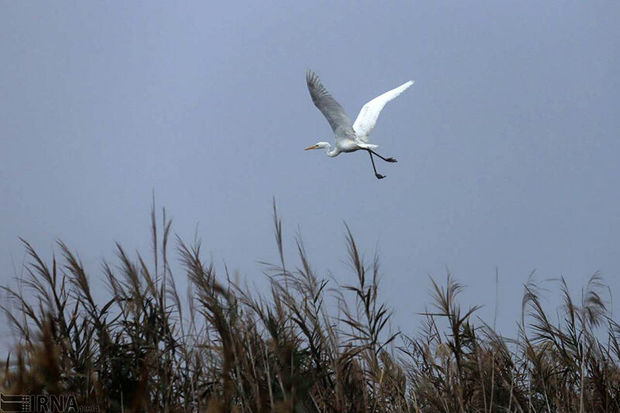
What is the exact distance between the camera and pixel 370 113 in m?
12.4

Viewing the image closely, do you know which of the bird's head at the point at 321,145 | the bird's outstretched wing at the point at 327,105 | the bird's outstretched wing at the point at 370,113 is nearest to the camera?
the bird's outstretched wing at the point at 327,105

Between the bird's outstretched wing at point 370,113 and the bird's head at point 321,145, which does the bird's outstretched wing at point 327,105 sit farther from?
the bird's head at point 321,145

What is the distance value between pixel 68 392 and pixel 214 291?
114cm

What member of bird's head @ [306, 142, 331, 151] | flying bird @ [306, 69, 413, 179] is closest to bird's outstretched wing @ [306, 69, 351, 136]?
flying bird @ [306, 69, 413, 179]

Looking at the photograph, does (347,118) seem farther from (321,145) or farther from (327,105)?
(321,145)

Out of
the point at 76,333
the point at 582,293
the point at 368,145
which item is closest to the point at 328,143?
the point at 368,145

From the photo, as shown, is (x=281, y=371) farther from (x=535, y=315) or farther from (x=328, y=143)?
Result: (x=328, y=143)

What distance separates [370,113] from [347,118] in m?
1.22

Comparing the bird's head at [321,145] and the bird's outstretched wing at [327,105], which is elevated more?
the bird's head at [321,145]

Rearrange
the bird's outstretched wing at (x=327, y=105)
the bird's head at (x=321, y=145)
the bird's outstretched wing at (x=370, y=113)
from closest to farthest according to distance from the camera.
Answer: the bird's outstretched wing at (x=327, y=105) → the bird's outstretched wing at (x=370, y=113) → the bird's head at (x=321, y=145)

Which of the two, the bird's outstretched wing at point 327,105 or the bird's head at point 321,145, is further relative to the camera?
the bird's head at point 321,145

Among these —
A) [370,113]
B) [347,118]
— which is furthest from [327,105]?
[370,113]

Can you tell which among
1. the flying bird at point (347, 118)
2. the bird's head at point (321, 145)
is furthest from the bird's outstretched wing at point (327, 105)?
the bird's head at point (321, 145)

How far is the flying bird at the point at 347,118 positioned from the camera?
1064cm
